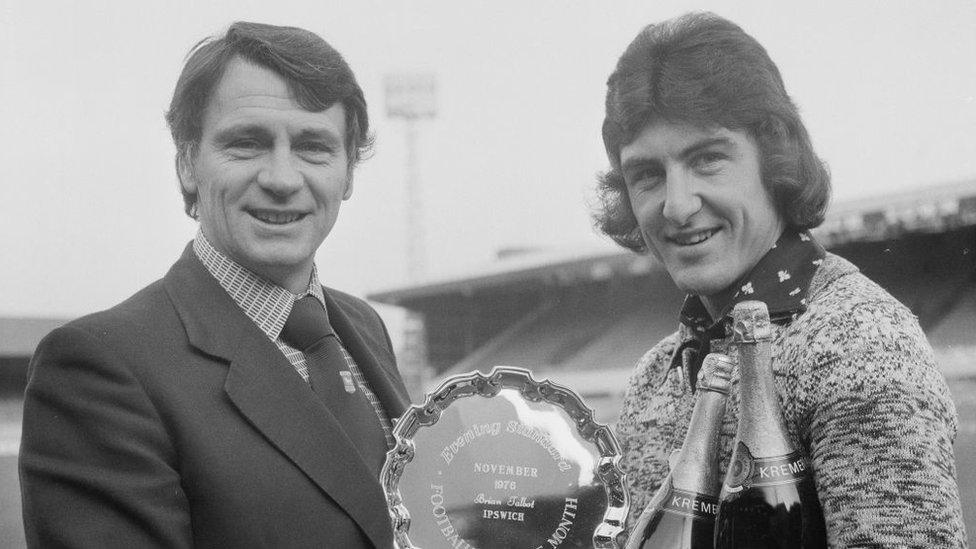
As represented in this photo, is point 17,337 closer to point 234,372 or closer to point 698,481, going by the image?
point 234,372

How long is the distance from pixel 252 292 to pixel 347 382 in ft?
0.78

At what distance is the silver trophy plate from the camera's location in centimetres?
135

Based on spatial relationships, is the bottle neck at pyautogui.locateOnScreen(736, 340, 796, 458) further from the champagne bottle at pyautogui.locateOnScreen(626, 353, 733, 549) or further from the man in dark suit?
the man in dark suit

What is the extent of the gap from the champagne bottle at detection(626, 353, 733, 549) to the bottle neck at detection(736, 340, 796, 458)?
41 mm

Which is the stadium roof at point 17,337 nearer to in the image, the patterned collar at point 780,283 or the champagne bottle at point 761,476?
the patterned collar at point 780,283

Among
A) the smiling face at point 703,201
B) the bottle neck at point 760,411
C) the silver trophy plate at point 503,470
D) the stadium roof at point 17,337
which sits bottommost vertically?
the stadium roof at point 17,337

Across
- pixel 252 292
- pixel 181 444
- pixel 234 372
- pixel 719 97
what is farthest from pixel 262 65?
pixel 719 97

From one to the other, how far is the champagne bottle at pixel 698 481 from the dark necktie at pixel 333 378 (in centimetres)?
65

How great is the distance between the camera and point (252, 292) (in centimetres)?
176

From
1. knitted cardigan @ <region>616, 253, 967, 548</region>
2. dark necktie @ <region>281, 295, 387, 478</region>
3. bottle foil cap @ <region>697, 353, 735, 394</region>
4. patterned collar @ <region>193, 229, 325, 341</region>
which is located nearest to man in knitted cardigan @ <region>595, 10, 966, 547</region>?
knitted cardigan @ <region>616, 253, 967, 548</region>

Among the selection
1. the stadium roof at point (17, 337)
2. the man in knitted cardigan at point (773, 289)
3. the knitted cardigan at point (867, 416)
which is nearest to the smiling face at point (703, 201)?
the man in knitted cardigan at point (773, 289)

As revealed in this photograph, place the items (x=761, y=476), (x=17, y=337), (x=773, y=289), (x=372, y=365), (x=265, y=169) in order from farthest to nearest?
(x=17, y=337) → (x=372, y=365) → (x=265, y=169) → (x=773, y=289) → (x=761, y=476)

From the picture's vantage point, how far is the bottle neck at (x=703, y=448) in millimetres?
1188

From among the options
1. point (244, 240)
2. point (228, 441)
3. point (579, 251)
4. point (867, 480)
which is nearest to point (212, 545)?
point (228, 441)
